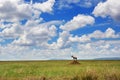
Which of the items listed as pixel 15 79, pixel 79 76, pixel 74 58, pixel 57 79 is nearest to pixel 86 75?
pixel 79 76

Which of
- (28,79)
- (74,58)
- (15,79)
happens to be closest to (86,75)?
(28,79)

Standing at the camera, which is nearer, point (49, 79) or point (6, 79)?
point (49, 79)

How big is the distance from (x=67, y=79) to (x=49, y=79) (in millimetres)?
1996

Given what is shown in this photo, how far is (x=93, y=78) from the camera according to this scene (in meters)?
29.4

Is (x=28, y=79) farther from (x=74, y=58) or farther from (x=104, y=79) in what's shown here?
(x=74, y=58)

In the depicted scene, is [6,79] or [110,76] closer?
[110,76]

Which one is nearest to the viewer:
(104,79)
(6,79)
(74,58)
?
(104,79)

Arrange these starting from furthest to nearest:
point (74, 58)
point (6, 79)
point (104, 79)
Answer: point (74, 58), point (6, 79), point (104, 79)

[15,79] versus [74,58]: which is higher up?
[74,58]

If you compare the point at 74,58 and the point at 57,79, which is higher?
the point at 74,58

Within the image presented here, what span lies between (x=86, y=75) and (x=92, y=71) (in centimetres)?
138

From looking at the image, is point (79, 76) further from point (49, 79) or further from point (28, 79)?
point (28, 79)

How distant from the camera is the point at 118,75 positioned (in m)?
30.1

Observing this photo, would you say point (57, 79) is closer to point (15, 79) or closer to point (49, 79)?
point (49, 79)
